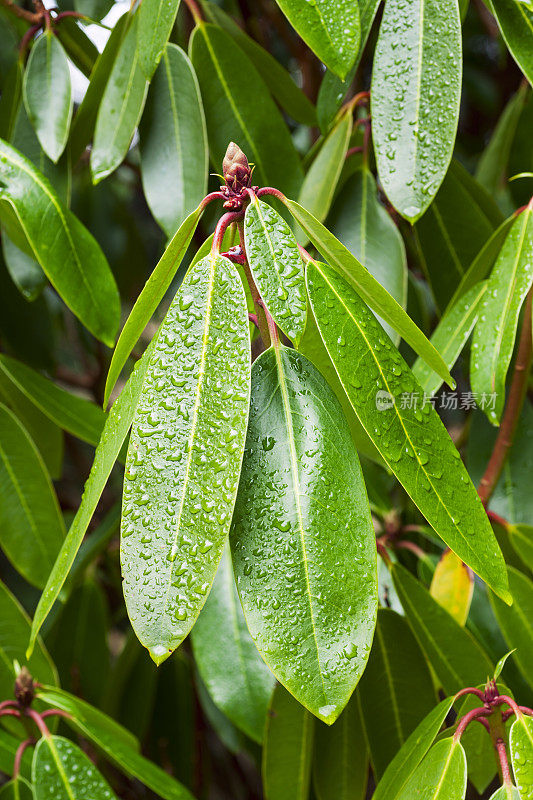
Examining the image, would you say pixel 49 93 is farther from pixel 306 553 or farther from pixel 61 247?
pixel 306 553

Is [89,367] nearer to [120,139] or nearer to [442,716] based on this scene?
[120,139]

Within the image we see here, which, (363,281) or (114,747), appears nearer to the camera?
(363,281)

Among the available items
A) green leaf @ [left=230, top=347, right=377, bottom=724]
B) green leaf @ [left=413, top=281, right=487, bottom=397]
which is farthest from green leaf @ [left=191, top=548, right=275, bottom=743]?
green leaf @ [left=230, top=347, right=377, bottom=724]

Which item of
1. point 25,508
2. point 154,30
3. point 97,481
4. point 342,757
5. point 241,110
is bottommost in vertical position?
point 342,757

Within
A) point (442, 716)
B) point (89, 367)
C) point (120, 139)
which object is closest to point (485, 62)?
point (89, 367)

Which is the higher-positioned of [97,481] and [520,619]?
[97,481]

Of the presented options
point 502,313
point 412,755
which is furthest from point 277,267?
point 412,755

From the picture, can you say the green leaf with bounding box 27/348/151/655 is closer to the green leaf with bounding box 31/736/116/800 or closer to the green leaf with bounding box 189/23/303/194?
the green leaf with bounding box 31/736/116/800
